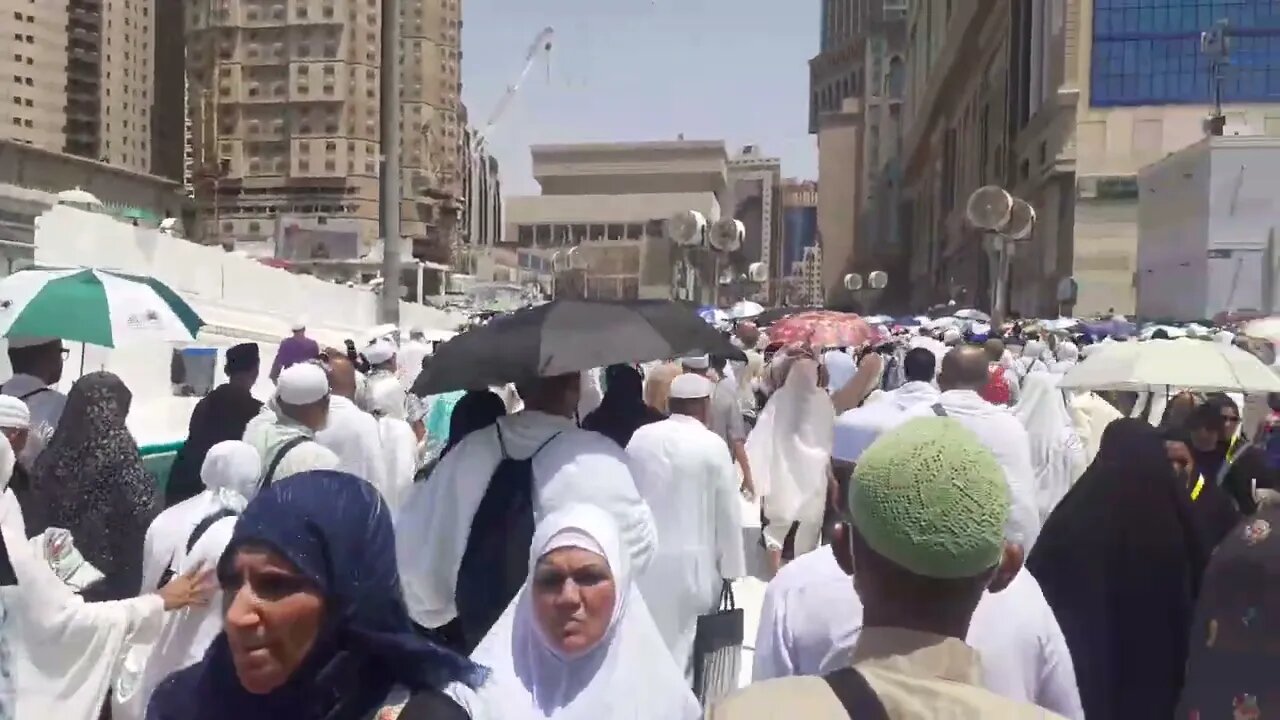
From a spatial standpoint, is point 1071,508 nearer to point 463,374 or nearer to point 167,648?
point 463,374

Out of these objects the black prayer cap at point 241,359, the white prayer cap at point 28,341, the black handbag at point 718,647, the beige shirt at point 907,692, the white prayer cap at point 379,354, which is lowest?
the black handbag at point 718,647

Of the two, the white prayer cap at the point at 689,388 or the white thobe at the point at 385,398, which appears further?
the white thobe at the point at 385,398

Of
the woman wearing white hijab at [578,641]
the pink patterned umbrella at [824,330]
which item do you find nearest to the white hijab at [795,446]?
the pink patterned umbrella at [824,330]

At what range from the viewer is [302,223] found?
54656 millimetres

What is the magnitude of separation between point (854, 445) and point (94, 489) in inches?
94.6

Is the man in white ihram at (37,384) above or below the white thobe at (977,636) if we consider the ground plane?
above

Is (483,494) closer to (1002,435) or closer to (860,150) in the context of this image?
(1002,435)

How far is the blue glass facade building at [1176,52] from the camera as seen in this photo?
34.8 m

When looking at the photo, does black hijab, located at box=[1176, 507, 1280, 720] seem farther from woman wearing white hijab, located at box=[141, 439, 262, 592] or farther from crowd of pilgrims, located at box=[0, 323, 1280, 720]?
woman wearing white hijab, located at box=[141, 439, 262, 592]

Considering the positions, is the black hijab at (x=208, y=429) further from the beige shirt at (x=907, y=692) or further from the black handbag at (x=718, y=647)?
the beige shirt at (x=907, y=692)

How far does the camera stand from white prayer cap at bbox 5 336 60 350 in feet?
19.2

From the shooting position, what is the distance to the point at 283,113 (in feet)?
188

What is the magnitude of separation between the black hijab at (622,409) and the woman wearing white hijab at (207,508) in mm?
1741

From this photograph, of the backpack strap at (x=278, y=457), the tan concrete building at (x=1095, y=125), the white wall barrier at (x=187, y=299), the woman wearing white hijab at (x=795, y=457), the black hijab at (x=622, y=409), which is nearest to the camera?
the backpack strap at (x=278, y=457)
